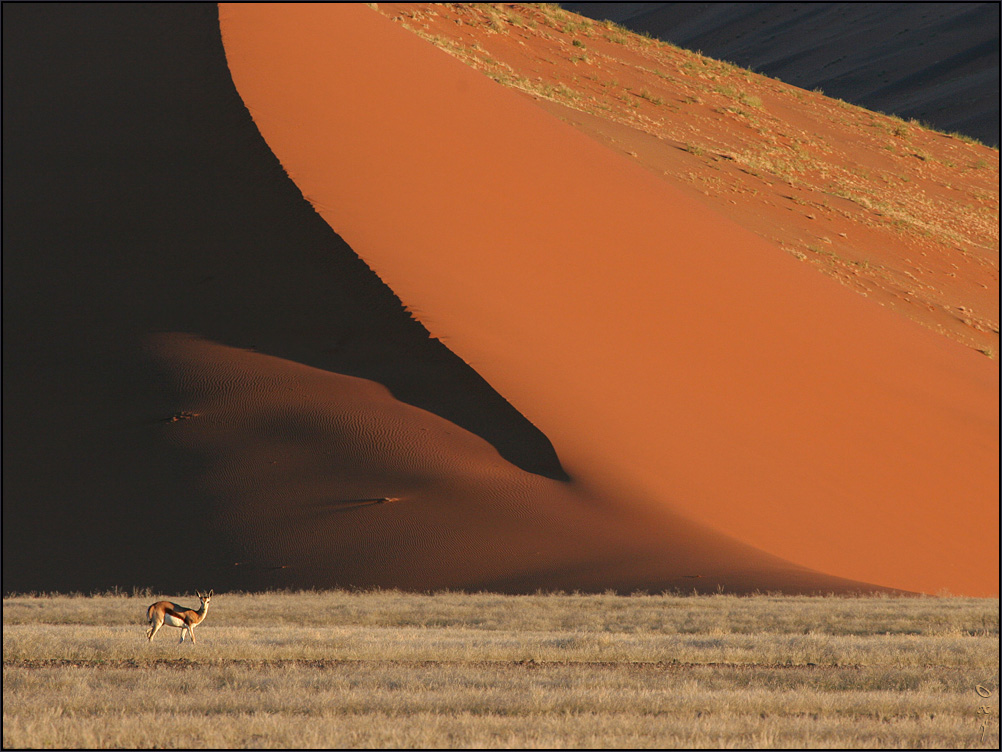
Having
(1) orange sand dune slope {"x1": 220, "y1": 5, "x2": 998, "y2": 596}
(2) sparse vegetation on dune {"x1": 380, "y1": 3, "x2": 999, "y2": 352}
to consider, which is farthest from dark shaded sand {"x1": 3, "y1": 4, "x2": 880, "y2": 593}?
(2) sparse vegetation on dune {"x1": 380, "y1": 3, "x2": 999, "y2": 352}

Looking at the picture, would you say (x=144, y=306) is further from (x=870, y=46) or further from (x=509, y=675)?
(x=870, y=46)

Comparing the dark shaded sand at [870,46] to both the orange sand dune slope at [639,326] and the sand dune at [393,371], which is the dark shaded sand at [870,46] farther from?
the sand dune at [393,371]

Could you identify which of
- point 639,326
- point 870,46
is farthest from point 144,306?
point 870,46

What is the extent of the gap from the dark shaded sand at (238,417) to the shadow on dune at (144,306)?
0.03 metres

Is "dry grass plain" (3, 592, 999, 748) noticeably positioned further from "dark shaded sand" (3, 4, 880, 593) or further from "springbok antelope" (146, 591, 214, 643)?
"dark shaded sand" (3, 4, 880, 593)

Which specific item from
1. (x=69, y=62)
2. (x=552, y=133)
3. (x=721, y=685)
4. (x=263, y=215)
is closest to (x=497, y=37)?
(x=552, y=133)

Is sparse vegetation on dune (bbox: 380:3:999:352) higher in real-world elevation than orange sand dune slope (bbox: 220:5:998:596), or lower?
higher

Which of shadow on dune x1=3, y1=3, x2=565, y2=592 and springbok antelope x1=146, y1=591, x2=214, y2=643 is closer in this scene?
springbok antelope x1=146, y1=591, x2=214, y2=643

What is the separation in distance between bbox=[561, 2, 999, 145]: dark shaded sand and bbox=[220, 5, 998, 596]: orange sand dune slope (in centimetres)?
4467

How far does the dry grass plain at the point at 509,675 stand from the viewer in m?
4.79

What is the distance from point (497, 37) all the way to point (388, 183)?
15987mm

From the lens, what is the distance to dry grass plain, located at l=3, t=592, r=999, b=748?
479 centimetres

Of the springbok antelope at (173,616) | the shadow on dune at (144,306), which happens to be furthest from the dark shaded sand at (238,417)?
the springbok antelope at (173,616)

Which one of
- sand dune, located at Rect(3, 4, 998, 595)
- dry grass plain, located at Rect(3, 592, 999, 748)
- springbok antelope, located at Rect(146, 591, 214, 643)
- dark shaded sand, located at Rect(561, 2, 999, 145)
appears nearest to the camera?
dry grass plain, located at Rect(3, 592, 999, 748)
